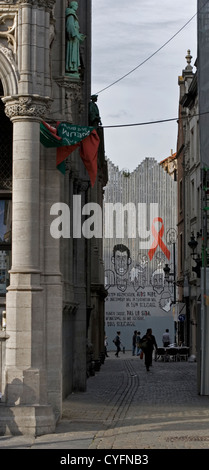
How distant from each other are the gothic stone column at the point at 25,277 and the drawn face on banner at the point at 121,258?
60.9 meters

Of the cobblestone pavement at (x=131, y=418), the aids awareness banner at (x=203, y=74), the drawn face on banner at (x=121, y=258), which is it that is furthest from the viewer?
the drawn face on banner at (x=121, y=258)

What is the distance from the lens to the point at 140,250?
3221 inches

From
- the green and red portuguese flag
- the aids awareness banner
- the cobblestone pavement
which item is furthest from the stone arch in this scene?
the aids awareness banner

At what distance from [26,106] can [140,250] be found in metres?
63.2

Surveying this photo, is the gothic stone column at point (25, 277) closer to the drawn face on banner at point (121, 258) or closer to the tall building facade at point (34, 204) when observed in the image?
the tall building facade at point (34, 204)

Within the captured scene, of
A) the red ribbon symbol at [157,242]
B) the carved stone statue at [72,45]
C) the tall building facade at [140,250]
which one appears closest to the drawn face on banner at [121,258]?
the tall building facade at [140,250]

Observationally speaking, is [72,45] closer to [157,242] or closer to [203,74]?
[203,74]

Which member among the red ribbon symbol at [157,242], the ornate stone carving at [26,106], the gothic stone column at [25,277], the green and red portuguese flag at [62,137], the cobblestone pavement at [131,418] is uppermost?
the red ribbon symbol at [157,242]

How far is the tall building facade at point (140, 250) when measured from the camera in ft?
247

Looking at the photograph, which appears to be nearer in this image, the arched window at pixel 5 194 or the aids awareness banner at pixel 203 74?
the arched window at pixel 5 194
